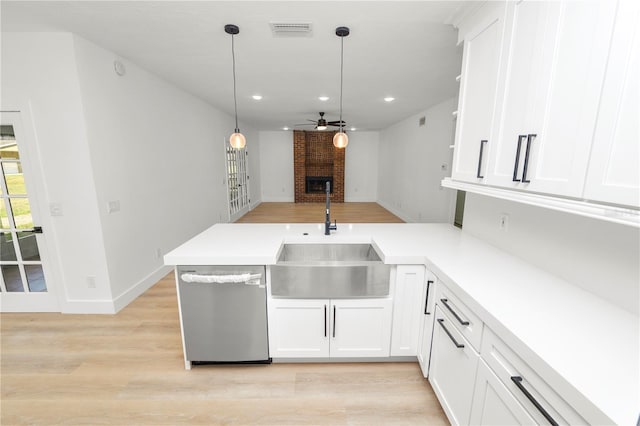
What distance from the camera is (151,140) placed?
10.1 ft

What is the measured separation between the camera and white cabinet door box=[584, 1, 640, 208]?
31.0 inches

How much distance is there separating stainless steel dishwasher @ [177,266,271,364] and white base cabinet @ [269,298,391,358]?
11 cm

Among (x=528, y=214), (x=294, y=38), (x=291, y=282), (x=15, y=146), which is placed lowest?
(x=291, y=282)

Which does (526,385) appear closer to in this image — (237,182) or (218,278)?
(218,278)

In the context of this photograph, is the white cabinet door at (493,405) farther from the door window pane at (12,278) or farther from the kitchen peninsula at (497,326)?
the door window pane at (12,278)

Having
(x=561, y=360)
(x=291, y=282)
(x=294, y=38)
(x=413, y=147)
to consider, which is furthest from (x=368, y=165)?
(x=561, y=360)

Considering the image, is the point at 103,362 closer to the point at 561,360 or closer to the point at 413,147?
the point at 561,360

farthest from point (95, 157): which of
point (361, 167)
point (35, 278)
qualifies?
point (361, 167)

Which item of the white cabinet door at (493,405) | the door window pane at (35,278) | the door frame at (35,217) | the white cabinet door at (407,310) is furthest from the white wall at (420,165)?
the door window pane at (35,278)

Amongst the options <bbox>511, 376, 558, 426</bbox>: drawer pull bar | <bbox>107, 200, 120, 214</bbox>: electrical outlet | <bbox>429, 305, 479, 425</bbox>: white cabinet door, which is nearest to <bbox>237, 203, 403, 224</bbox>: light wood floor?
<bbox>107, 200, 120, 214</bbox>: electrical outlet

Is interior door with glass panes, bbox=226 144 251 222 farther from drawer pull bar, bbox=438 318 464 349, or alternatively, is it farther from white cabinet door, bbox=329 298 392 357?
drawer pull bar, bbox=438 318 464 349

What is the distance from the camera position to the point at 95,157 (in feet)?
7.63

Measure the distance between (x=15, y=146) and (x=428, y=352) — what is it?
3.82m

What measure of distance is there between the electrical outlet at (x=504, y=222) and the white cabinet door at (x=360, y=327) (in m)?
0.98
